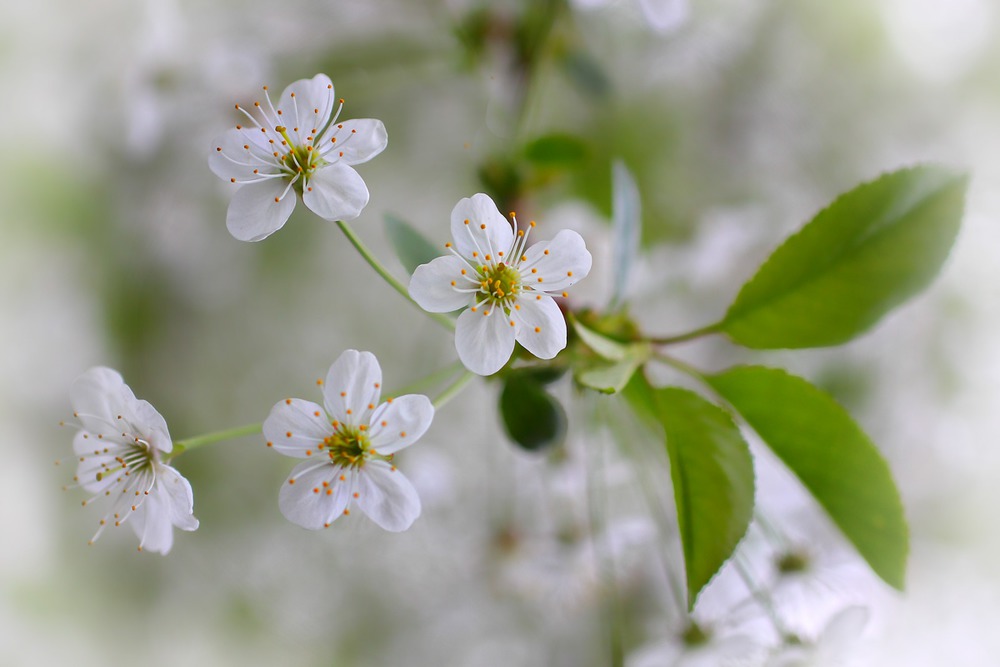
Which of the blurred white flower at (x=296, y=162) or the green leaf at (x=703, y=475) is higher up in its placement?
the blurred white flower at (x=296, y=162)

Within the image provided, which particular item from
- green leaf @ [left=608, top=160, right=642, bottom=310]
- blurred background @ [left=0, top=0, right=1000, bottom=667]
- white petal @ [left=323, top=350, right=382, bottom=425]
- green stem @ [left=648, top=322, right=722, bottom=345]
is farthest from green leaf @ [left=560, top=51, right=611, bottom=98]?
white petal @ [left=323, top=350, right=382, bottom=425]

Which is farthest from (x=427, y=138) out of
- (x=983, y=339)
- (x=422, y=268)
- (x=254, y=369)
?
(x=983, y=339)

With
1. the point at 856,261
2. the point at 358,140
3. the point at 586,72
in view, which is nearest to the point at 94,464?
the point at 358,140

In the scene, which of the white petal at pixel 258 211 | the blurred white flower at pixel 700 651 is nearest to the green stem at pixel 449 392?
the white petal at pixel 258 211

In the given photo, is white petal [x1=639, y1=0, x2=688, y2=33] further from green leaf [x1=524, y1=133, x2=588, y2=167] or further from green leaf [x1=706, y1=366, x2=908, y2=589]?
green leaf [x1=706, y1=366, x2=908, y2=589]

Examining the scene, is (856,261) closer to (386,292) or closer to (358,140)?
(358,140)

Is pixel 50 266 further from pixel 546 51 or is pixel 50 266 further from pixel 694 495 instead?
pixel 694 495

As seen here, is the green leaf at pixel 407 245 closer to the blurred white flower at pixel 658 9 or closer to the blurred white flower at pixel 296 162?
the blurred white flower at pixel 296 162
